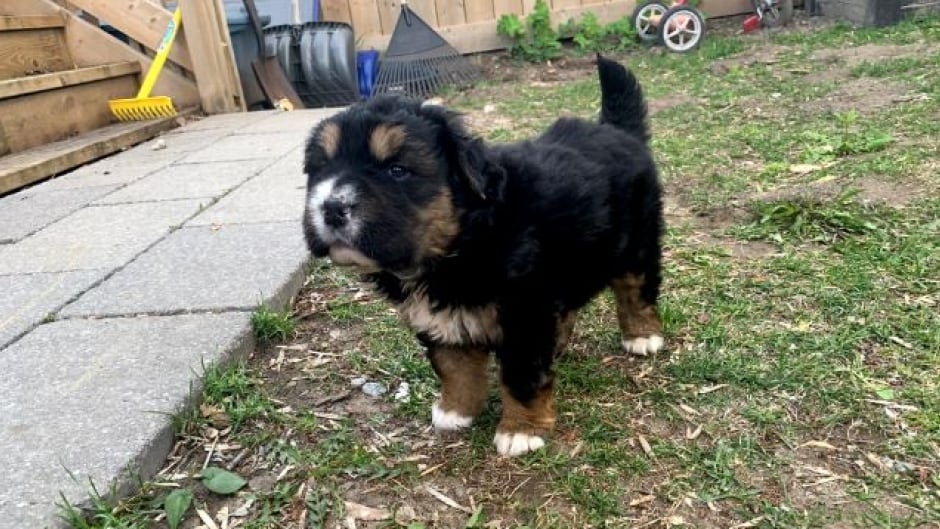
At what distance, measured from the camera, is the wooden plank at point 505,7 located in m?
10.2

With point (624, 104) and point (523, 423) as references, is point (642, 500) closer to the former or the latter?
point (523, 423)

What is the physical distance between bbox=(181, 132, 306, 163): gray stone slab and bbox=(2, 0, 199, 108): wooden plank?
1.81 m

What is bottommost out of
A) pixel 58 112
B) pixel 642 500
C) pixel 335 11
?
pixel 642 500

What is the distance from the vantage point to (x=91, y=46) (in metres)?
7.77

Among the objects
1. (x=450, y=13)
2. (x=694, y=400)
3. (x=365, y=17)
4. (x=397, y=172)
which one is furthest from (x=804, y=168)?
(x=365, y=17)

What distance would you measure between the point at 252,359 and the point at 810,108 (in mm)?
4904

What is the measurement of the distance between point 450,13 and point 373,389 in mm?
8422

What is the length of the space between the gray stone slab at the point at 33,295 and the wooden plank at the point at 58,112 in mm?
3233

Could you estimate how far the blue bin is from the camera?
920 cm

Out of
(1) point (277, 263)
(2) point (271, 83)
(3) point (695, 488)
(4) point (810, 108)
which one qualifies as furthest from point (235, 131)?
(3) point (695, 488)

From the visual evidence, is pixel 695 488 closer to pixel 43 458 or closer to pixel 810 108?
pixel 43 458

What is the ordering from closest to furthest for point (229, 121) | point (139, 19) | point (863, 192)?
point (863, 192), point (229, 121), point (139, 19)

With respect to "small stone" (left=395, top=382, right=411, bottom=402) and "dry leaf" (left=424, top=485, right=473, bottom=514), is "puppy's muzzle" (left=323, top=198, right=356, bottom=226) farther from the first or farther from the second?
"small stone" (left=395, top=382, right=411, bottom=402)

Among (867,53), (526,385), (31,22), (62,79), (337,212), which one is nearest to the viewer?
(337,212)
